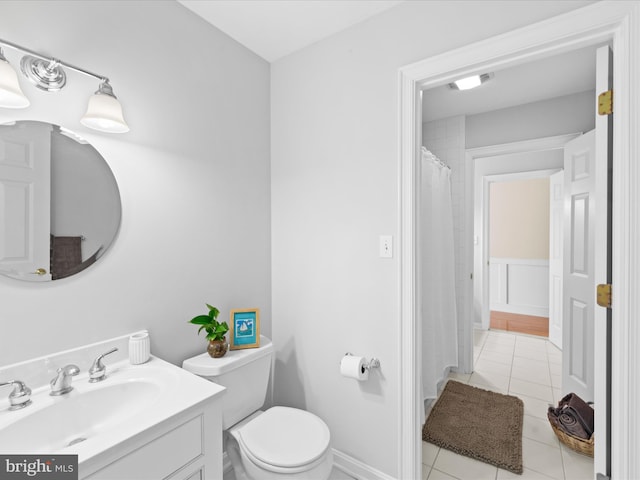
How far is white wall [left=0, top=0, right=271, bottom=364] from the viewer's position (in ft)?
3.80

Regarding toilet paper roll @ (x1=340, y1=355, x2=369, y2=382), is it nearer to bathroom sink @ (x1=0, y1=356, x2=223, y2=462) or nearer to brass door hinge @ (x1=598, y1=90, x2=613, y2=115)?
bathroom sink @ (x1=0, y1=356, x2=223, y2=462)

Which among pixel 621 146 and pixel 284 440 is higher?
pixel 621 146

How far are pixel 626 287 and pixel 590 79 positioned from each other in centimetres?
205

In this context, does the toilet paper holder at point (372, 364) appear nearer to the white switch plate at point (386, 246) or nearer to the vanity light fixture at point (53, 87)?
the white switch plate at point (386, 246)

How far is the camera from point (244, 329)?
1690 millimetres

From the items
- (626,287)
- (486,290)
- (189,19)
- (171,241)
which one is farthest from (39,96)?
(486,290)

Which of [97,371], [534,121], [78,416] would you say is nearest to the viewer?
[78,416]

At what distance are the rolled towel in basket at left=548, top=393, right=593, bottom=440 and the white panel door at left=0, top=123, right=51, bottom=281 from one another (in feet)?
9.47

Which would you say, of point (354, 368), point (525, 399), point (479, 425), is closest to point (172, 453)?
point (354, 368)

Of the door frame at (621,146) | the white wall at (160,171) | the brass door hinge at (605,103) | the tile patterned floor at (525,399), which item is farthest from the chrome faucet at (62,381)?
the brass door hinge at (605,103)

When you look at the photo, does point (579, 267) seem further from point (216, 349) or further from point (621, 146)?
point (216, 349)

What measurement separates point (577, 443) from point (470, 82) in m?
2.48

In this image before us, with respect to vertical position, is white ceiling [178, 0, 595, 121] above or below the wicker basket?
above

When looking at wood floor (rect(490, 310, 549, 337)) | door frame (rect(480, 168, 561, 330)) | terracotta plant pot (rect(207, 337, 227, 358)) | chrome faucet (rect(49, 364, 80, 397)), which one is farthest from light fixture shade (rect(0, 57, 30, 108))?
wood floor (rect(490, 310, 549, 337))
